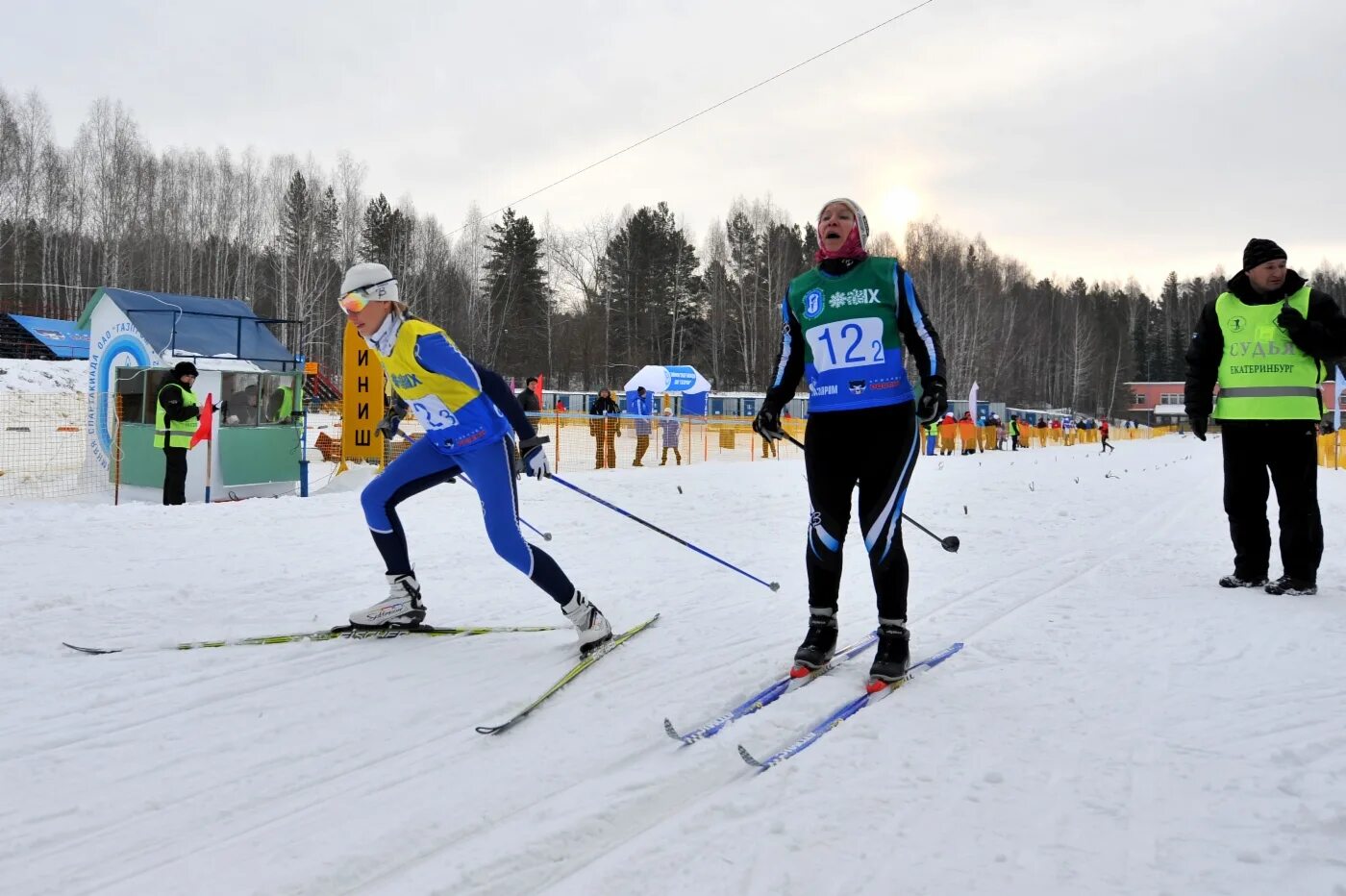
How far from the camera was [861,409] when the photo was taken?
10.8ft

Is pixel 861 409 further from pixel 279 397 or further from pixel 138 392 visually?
pixel 138 392

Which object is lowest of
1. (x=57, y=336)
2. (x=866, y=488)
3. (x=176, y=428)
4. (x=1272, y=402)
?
(x=866, y=488)

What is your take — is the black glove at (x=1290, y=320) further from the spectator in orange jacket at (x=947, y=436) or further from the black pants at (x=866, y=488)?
the spectator in orange jacket at (x=947, y=436)

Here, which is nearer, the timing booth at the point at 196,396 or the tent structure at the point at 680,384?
the timing booth at the point at 196,396

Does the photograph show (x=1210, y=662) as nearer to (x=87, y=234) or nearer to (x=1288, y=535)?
(x=1288, y=535)

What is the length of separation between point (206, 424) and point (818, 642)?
32.2 feet

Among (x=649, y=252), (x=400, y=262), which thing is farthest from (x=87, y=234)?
(x=649, y=252)

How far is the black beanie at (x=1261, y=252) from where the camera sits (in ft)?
15.3

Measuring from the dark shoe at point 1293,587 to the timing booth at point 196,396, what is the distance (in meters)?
11.0

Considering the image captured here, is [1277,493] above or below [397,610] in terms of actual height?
above

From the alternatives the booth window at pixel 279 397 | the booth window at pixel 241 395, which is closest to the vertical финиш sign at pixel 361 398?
the booth window at pixel 279 397

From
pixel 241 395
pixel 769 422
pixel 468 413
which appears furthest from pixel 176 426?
pixel 769 422

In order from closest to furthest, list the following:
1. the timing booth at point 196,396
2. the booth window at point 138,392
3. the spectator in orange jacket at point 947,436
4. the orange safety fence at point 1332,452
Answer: the timing booth at point 196,396
the booth window at point 138,392
the orange safety fence at point 1332,452
the spectator in orange jacket at point 947,436

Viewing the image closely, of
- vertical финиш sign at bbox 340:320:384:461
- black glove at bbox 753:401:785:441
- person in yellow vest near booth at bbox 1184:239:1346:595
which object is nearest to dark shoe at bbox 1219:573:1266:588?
person in yellow vest near booth at bbox 1184:239:1346:595
